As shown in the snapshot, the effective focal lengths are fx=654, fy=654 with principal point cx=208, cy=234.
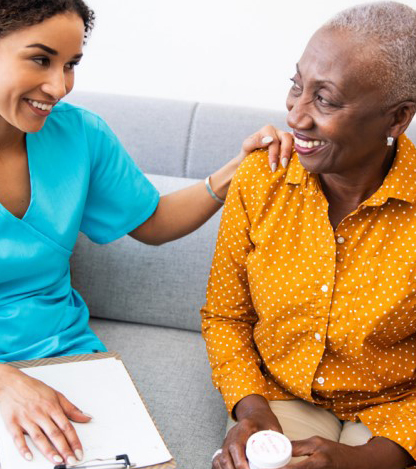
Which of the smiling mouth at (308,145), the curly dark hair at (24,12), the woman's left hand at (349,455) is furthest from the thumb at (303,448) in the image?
the curly dark hair at (24,12)

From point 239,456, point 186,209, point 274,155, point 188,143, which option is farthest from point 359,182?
point 188,143

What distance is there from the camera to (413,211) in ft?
3.89

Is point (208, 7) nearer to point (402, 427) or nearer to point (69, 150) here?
point (69, 150)

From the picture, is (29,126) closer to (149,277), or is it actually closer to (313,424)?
(149,277)

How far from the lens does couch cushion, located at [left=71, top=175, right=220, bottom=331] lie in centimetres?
176

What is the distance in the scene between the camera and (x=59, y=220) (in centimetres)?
137

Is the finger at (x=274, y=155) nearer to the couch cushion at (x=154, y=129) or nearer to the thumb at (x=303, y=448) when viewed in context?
the thumb at (x=303, y=448)

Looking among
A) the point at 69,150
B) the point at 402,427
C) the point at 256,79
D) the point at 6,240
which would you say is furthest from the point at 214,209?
the point at 256,79

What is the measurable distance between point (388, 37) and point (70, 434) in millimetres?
814

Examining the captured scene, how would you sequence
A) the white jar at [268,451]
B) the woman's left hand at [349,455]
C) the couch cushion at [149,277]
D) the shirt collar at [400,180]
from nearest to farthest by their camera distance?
1. the white jar at [268,451]
2. the woman's left hand at [349,455]
3. the shirt collar at [400,180]
4. the couch cushion at [149,277]

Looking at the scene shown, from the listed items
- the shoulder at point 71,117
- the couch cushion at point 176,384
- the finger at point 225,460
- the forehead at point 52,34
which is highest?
the forehead at point 52,34

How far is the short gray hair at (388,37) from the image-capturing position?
1.05m

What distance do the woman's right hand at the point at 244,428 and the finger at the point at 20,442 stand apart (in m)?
0.32

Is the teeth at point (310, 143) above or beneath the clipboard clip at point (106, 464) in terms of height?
above
